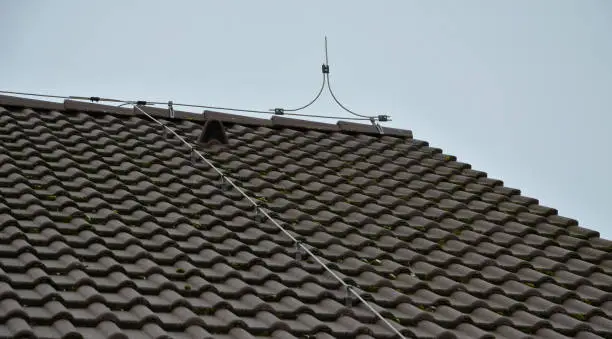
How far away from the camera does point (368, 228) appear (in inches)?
292

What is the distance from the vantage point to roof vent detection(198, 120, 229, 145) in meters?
8.60

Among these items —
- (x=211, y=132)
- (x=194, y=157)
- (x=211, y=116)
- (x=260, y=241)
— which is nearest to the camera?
(x=260, y=241)

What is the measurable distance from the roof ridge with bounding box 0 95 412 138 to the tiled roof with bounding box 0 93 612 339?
0.10ft

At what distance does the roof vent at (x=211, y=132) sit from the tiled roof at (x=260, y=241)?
0.10m

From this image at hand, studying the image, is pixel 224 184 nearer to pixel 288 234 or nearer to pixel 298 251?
pixel 288 234

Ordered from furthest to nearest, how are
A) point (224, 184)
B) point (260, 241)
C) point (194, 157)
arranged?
1. point (194, 157)
2. point (224, 184)
3. point (260, 241)

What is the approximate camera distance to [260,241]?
6727 millimetres

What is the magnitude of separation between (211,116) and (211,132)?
2.93 feet

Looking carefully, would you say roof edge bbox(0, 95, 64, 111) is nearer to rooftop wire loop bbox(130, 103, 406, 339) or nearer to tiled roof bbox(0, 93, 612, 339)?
tiled roof bbox(0, 93, 612, 339)

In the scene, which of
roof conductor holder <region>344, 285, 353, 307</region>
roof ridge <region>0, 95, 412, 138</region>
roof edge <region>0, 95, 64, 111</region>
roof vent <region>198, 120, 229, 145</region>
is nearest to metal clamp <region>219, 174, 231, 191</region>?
roof vent <region>198, 120, 229, 145</region>

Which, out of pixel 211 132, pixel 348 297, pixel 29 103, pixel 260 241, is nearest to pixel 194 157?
pixel 211 132

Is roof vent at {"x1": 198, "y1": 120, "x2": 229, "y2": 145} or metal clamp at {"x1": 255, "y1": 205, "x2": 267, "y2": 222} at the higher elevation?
roof vent at {"x1": 198, "y1": 120, "x2": 229, "y2": 145}

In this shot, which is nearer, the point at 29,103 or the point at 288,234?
the point at 288,234

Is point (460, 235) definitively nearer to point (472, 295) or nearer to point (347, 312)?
point (472, 295)
